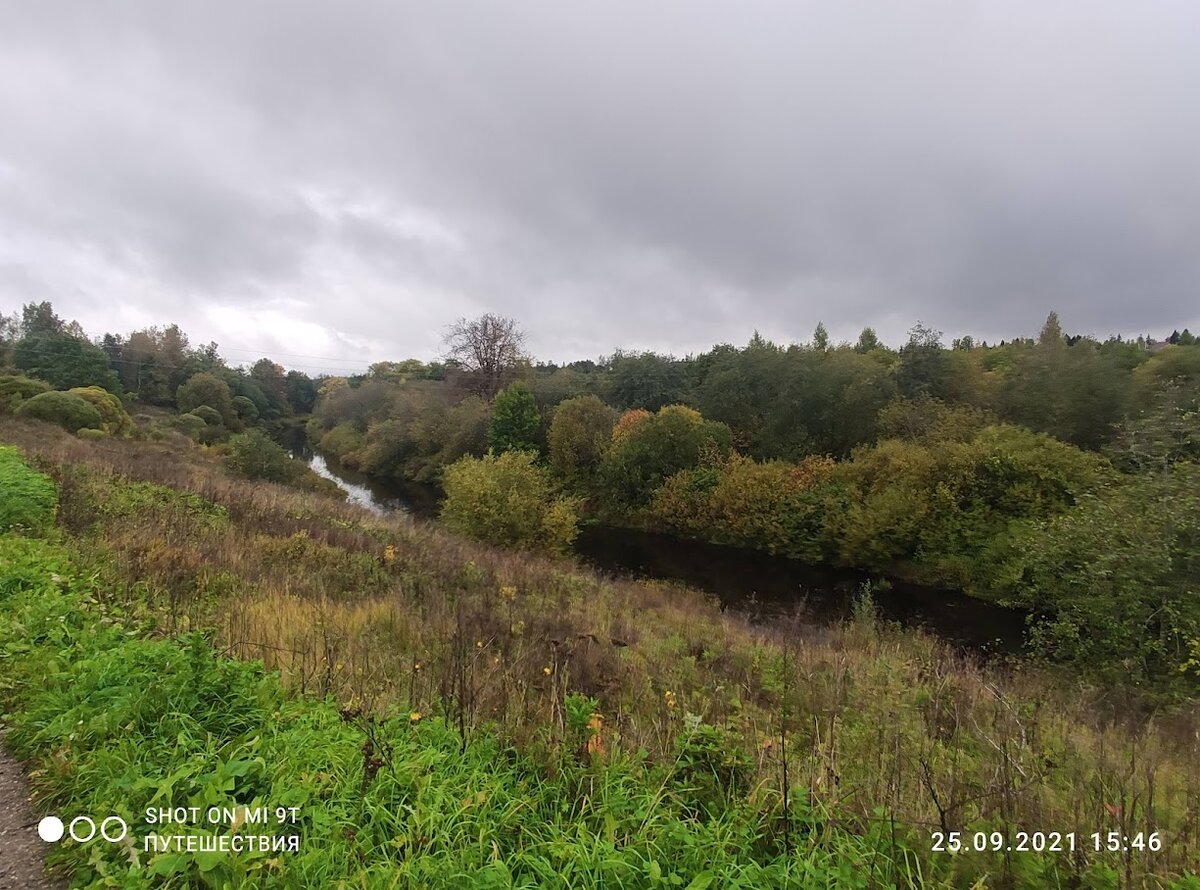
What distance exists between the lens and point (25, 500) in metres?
7.15

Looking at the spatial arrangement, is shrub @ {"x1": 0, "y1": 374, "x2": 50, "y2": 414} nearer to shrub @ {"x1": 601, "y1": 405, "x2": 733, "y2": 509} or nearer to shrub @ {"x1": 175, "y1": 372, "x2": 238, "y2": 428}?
shrub @ {"x1": 175, "y1": 372, "x2": 238, "y2": 428}

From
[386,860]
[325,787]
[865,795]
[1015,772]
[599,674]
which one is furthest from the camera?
[599,674]

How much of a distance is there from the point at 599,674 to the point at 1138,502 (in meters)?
14.0

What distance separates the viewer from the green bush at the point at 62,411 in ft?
83.3

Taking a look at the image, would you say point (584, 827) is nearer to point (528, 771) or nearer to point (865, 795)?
point (528, 771)

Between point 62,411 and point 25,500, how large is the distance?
26.6m

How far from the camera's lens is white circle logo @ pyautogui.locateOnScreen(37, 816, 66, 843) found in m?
2.23

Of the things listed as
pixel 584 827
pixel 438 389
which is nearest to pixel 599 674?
pixel 584 827

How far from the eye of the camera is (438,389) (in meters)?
50.9

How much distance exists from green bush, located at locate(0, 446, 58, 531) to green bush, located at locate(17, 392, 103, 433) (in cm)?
2335

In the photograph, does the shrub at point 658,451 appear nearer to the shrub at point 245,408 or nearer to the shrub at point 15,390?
the shrub at point 15,390

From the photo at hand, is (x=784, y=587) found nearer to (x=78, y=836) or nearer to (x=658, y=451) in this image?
(x=658, y=451)

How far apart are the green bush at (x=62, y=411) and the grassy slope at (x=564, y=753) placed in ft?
92.0

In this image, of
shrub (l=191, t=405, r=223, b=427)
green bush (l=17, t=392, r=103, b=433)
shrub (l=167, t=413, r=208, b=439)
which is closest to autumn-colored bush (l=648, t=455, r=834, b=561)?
green bush (l=17, t=392, r=103, b=433)
